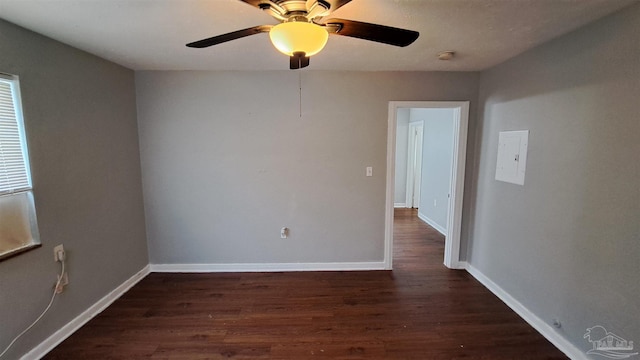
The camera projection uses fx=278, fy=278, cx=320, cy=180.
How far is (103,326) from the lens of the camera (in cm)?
228

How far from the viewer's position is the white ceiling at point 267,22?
5.04 ft

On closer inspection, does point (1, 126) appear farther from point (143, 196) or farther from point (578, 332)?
point (578, 332)

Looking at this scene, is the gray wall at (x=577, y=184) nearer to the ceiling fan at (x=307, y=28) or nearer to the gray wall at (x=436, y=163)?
the ceiling fan at (x=307, y=28)

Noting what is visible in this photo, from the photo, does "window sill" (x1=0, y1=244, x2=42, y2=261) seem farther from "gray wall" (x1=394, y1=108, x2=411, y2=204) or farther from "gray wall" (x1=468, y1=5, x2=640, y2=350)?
Result: "gray wall" (x1=394, y1=108, x2=411, y2=204)

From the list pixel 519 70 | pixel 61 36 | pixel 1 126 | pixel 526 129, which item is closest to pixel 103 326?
pixel 1 126

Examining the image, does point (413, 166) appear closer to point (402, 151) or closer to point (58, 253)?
point (402, 151)

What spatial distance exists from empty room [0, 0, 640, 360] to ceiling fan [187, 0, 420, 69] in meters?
0.01

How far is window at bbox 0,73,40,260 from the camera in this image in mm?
1718

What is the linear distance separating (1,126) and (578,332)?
13.0 feet

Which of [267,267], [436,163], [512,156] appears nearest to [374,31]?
[512,156]

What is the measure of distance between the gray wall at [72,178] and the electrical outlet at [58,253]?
37mm

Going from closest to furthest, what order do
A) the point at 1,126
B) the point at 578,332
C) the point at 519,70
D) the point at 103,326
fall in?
the point at 1,126 → the point at 578,332 → the point at 103,326 → the point at 519,70

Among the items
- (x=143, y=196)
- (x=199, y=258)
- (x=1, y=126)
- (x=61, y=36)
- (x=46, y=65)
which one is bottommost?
(x=199, y=258)

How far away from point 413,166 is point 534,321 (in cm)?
431
